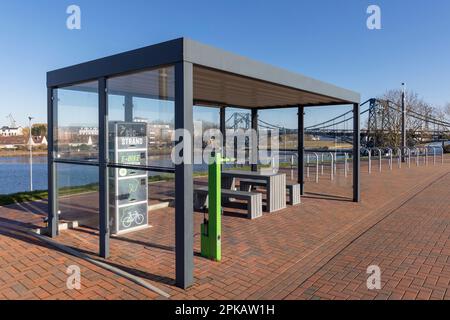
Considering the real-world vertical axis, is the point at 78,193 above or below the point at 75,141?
below

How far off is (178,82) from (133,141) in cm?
229

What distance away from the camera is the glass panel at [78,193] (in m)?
5.18

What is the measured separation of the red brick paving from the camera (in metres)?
3.24

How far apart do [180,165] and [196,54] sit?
3.51 ft

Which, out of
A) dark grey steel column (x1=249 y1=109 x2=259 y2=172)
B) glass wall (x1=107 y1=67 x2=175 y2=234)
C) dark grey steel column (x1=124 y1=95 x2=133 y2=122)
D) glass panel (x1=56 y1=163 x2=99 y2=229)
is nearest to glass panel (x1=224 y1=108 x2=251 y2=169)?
dark grey steel column (x1=249 y1=109 x2=259 y2=172)

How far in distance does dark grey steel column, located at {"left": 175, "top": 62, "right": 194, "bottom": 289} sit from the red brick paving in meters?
0.20

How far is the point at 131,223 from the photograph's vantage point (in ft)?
17.8

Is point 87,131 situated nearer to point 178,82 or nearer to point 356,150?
point 178,82

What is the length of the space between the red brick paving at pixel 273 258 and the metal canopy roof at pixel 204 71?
85.0 inches

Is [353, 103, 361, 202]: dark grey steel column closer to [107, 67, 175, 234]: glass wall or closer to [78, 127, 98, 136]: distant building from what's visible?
[107, 67, 175, 234]: glass wall

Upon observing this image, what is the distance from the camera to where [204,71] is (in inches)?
175

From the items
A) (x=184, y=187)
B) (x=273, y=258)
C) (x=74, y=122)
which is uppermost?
(x=74, y=122)

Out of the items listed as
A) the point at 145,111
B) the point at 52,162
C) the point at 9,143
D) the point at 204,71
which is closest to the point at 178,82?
the point at 204,71

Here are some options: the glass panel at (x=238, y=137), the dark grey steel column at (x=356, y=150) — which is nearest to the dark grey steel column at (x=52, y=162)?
the dark grey steel column at (x=356, y=150)
